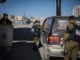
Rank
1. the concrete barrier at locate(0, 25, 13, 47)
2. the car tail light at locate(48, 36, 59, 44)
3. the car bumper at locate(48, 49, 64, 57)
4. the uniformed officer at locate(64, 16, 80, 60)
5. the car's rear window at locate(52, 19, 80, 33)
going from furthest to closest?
the concrete barrier at locate(0, 25, 13, 47), the car's rear window at locate(52, 19, 80, 33), the car tail light at locate(48, 36, 59, 44), the car bumper at locate(48, 49, 64, 57), the uniformed officer at locate(64, 16, 80, 60)

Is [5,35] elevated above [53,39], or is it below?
below

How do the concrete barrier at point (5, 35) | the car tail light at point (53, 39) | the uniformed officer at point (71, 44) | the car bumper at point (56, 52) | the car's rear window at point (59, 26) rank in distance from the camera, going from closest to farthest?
the uniformed officer at point (71, 44)
the car bumper at point (56, 52)
the car tail light at point (53, 39)
the car's rear window at point (59, 26)
the concrete barrier at point (5, 35)

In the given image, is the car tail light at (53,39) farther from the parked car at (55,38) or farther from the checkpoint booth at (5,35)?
the checkpoint booth at (5,35)

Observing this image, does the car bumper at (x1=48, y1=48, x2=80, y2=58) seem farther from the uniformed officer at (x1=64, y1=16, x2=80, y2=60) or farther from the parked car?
the uniformed officer at (x1=64, y1=16, x2=80, y2=60)

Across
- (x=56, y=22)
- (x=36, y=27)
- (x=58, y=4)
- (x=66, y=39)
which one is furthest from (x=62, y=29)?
(x=58, y=4)

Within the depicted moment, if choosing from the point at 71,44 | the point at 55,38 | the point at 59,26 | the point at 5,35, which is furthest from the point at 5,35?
the point at 71,44

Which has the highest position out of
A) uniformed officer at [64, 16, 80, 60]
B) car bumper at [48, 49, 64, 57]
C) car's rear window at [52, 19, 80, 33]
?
car's rear window at [52, 19, 80, 33]

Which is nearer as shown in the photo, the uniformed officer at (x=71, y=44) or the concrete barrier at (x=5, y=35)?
the uniformed officer at (x=71, y=44)

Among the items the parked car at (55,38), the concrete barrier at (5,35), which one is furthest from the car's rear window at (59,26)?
the concrete barrier at (5,35)

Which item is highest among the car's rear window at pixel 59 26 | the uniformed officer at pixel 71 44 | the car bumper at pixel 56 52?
the car's rear window at pixel 59 26

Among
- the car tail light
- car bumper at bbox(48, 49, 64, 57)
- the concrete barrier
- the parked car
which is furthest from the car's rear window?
the concrete barrier

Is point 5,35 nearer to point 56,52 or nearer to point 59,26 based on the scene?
point 59,26

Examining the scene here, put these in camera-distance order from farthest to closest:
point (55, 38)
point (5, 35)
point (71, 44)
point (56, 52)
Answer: point (5, 35), point (55, 38), point (56, 52), point (71, 44)

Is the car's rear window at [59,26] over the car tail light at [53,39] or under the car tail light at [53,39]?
over
